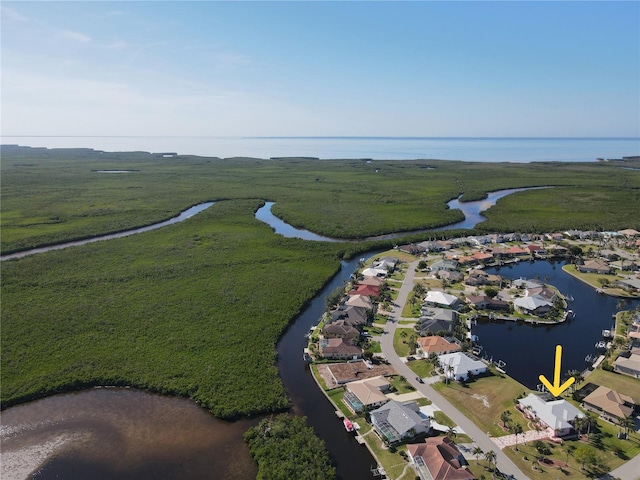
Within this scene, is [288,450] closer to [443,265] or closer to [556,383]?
[556,383]

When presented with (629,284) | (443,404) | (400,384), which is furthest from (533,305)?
(400,384)

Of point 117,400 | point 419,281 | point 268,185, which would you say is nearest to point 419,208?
point 419,281

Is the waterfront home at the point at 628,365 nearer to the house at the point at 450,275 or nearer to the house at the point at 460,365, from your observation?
the house at the point at 460,365

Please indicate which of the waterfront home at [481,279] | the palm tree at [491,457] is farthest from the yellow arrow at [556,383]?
the waterfront home at [481,279]

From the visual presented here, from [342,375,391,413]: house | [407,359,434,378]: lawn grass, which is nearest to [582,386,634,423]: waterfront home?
[407,359,434,378]: lawn grass

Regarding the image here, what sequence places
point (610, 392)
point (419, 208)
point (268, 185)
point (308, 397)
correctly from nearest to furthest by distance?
point (610, 392), point (308, 397), point (419, 208), point (268, 185)

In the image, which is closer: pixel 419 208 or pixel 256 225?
pixel 256 225

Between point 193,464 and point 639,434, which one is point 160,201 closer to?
point 193,464
